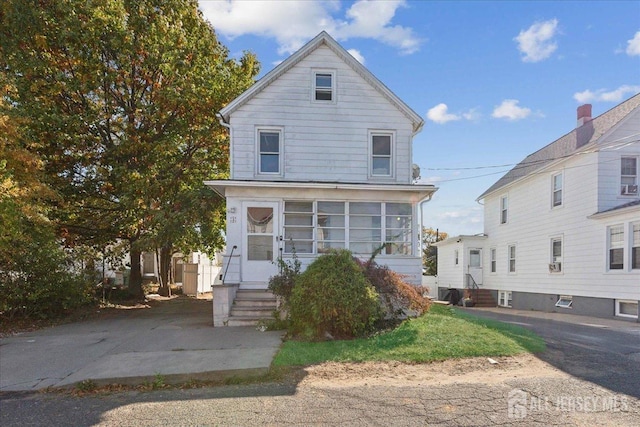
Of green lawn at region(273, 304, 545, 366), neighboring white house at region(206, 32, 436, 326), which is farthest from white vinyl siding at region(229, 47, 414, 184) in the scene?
green lawn at region(273, 304, 545, 366)

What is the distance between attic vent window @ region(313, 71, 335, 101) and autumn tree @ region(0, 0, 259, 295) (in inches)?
141

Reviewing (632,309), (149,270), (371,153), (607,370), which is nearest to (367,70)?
(371,153)

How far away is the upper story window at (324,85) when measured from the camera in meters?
13.2

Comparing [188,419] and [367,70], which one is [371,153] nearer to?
[367,70]

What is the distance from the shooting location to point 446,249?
981 inches

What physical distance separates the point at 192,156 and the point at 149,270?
15.8m

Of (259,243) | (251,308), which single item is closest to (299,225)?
(259,243)

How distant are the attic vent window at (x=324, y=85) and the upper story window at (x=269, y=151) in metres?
1.80

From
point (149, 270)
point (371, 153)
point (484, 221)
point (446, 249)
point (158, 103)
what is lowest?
point (149, 270)

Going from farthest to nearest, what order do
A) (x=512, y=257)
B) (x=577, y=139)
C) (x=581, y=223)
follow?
(x=512, y=257) < (x=577, y=139) < (x=581, y=223)

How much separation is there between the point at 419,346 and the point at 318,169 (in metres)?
7.21

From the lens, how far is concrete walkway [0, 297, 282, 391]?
5.87 m

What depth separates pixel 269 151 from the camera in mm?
12945

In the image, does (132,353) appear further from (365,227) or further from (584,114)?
(584,114)
